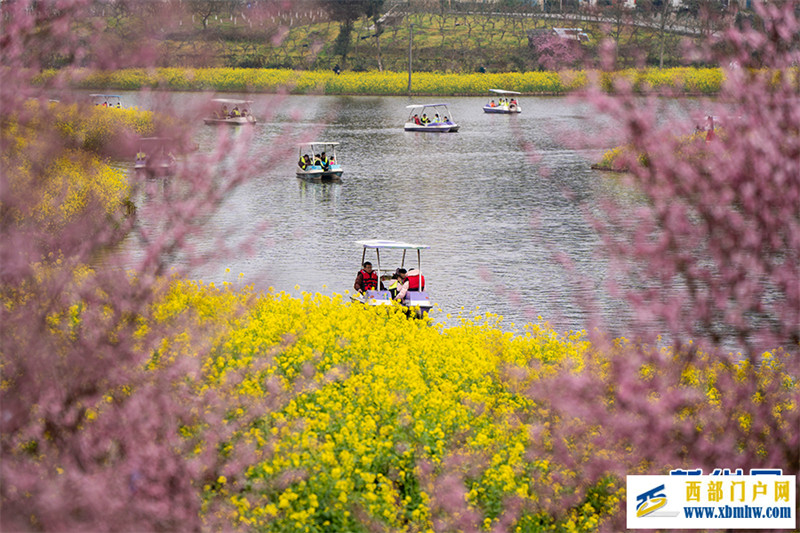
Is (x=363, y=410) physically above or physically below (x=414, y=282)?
below

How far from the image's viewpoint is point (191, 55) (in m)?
5.03

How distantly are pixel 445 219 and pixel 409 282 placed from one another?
1870 cm

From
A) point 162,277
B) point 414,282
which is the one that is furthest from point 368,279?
point 162,277

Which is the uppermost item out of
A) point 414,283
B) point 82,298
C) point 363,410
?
point 82,298

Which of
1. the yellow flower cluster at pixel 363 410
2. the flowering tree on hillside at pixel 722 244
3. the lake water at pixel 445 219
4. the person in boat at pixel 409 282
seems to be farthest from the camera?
the lake water at pixel 445 219

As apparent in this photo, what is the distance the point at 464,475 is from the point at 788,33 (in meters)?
6.29

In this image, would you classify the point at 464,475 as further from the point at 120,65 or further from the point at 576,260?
the point at 576,260

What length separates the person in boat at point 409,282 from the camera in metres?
23.0

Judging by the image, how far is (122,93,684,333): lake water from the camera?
27047mm

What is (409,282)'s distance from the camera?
23688 millimetres

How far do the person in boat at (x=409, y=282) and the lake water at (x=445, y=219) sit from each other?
7.38 feet

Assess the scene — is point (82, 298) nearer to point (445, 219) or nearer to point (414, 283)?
point (414, 283)

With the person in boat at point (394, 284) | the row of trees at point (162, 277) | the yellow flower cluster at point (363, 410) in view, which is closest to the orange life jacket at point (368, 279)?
the person in boat at point (394, 284)

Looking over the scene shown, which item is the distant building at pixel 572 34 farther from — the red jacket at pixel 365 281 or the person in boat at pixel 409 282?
the red jacket at pixel 365 281
